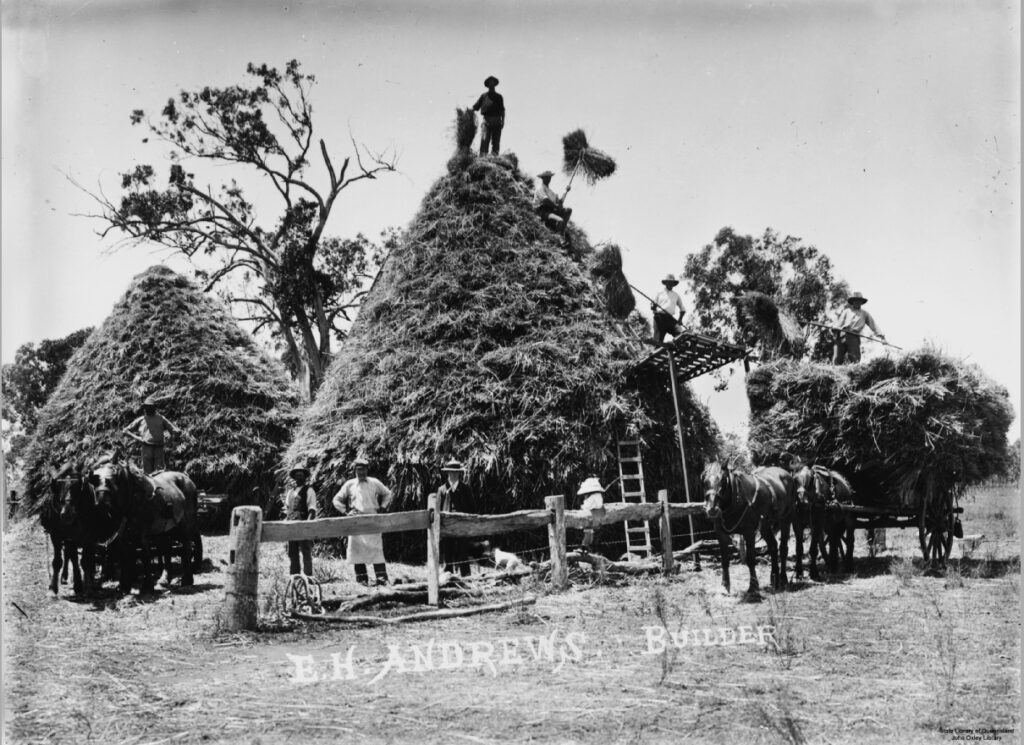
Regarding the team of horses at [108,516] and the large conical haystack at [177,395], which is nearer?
the team of horses at [108,516]

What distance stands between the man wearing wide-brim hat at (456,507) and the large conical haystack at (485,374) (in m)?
0.21

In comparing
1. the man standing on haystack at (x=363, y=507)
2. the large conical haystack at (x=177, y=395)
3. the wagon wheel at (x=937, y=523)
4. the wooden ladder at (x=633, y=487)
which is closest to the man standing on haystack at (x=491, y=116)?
the wooden ladder at (x=633, y=487)

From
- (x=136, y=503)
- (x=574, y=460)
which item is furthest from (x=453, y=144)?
(x=136, y=503)

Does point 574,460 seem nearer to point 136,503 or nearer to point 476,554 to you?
point 476,554

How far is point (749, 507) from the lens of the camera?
8.86 meters

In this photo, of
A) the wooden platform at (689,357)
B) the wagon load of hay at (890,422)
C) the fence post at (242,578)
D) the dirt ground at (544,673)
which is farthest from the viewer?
the wooden platform at (689,357)

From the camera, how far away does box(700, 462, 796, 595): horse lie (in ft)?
28.1

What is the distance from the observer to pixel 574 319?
12789 mm

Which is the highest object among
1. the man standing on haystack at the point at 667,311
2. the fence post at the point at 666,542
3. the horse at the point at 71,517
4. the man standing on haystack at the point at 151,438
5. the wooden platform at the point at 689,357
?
the man standing on haystack at the point at 667,311

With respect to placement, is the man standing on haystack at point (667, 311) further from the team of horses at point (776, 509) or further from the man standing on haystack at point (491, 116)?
the man standing on haystack at point (491, 116)

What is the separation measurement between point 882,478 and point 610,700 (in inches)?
282

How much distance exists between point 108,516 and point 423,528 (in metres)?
3.42

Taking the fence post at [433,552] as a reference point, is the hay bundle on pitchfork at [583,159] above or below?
above

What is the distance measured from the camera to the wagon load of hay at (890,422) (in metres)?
9.55
